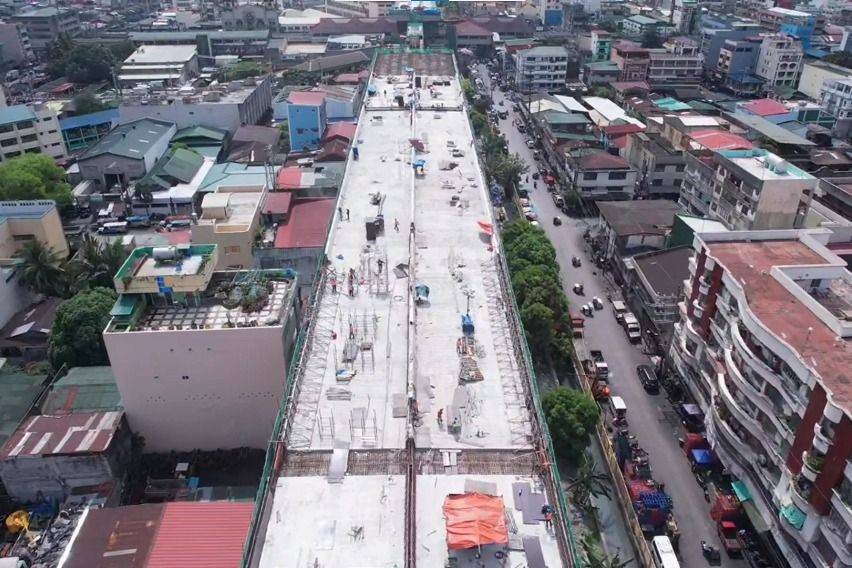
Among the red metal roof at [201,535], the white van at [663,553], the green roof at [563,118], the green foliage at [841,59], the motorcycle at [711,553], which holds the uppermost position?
the green foliage at [841,59]

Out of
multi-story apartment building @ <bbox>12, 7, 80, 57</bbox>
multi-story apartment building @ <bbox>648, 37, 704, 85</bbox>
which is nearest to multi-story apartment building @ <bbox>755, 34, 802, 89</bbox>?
multi-story apartment building @ <bbox>648, 37, 704, 85</bbox>

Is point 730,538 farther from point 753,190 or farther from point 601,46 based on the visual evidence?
point 601,46

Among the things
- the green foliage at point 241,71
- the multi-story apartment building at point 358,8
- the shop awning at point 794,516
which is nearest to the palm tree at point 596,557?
the shop awning at point 794,516

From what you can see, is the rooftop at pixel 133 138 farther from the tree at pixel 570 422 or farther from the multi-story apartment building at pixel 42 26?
the multi-story apartment building at pixel 42 26

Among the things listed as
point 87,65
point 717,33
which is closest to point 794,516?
point 717,33

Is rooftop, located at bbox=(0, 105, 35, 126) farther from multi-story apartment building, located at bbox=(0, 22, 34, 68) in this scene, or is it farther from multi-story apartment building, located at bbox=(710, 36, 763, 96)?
multi-story apartment building, located at bbox=(710, 36, 763, 96)

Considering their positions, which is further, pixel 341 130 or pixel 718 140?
pixel 341 130

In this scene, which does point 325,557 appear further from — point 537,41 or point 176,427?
point 537,41
